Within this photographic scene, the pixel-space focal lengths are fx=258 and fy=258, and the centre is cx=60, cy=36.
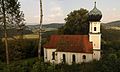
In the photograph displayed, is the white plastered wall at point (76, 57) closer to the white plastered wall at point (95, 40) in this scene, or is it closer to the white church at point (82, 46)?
the white church at point (82, 46)

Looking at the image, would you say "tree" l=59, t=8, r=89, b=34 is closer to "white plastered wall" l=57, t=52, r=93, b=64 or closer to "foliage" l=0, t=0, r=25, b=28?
"white plastered wall" l=57, t=52, r=93, b=64

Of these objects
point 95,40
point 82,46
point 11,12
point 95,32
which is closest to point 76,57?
point 82,46

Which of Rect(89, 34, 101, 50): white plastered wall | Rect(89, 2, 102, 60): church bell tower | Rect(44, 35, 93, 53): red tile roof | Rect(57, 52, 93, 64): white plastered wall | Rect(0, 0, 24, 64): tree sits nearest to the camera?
Rect(0, 0, 24, 64): tree

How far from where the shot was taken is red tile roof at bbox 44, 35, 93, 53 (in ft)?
116

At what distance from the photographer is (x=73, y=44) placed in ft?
118

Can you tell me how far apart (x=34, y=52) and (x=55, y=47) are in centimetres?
1299

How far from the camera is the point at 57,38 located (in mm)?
37656

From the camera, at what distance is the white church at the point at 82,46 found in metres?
35.3

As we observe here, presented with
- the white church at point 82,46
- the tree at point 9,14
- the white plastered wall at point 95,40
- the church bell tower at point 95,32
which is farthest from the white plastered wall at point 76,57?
the tree at point 9,14

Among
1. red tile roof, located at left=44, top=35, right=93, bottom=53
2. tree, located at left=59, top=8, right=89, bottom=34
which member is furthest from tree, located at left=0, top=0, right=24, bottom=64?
tree, located at left=59, top=8, right=89, bottom=34

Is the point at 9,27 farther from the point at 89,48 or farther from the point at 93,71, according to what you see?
the point at 89,48

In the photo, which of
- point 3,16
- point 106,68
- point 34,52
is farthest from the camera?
point 34,52

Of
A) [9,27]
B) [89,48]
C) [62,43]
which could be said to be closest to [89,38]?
[89,48]

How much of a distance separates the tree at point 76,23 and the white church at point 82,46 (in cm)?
1259
